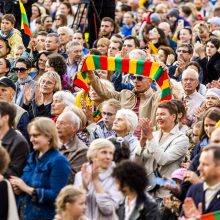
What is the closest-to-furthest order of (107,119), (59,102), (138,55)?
(107,119), (59,102), (138,55)

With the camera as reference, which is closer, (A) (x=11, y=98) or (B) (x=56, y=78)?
(A) (x=11, y=98)

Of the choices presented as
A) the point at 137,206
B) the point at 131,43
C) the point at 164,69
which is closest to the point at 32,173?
the point at 137,206

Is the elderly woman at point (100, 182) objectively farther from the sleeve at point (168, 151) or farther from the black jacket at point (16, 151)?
the sleeve at point (168, 151)

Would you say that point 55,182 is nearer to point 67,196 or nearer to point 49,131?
point 49,131

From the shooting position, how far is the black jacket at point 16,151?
500 inches

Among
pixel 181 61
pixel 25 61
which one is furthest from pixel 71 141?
pixel 181 61

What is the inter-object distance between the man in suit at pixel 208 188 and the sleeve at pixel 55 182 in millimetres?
1370

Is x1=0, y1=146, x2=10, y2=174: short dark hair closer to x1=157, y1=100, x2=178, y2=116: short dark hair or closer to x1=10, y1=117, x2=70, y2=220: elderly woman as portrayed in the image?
x1=10, y1=117, x2=70, y2=220: elderly woman

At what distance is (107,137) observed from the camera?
14438 mm

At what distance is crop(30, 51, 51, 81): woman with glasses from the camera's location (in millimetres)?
18250

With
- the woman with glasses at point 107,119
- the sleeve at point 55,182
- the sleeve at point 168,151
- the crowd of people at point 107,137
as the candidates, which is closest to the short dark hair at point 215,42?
the crowd of people at point 107,137

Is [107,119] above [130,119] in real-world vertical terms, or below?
below

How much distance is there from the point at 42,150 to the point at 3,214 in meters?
0.85

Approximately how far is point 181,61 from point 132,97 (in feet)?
12.3
